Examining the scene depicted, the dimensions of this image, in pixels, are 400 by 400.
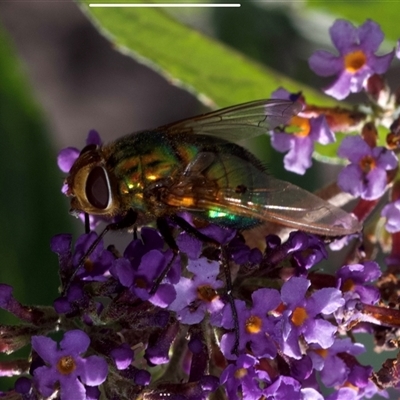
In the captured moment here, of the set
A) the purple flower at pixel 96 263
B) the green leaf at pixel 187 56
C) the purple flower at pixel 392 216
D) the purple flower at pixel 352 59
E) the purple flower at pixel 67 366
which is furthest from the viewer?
the green leaf at pixel 187 56

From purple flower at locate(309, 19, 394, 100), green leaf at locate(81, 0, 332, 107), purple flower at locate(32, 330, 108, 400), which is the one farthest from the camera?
green leaf at locate(81, 0, 332, 107)

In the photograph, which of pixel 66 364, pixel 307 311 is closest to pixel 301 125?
pixel 307 311

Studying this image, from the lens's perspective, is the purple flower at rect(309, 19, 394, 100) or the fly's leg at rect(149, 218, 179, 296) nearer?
the fly's leg at rect(149, 218, 179, 296)

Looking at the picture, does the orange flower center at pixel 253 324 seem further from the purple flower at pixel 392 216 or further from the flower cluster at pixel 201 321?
the purple flower at pixel 392 216

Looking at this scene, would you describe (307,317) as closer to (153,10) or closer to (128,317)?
(128,317)

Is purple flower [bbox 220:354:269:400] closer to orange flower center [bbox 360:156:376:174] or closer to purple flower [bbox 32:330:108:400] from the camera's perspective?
purple flower [bbox 32:330:108:400]

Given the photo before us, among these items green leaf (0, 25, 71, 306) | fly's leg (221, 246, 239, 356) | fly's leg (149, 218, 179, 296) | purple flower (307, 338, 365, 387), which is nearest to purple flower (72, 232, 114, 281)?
fly's leg (149, 218, 179, 296)

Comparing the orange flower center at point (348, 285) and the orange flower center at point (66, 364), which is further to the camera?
the orange flower center at point (348, 285)

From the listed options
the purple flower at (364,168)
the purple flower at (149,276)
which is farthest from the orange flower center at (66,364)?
the purple flower at (364,168)
